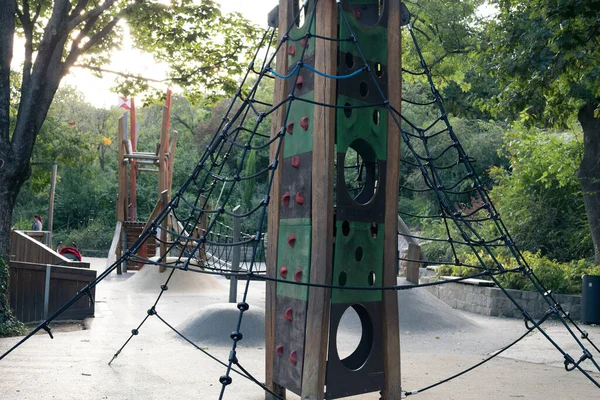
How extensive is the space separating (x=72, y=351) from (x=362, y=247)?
3.89 metres

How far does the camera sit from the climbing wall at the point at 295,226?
4.54m

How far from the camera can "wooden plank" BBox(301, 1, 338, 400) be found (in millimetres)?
4336

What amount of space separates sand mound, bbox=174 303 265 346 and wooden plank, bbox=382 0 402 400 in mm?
3471

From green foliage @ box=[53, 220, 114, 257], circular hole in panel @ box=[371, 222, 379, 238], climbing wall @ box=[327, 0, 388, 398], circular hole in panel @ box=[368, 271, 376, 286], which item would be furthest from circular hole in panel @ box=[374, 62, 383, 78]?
green foliage @ box=[53, 220, 114, 257]

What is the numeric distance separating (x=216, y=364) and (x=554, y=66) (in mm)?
5863

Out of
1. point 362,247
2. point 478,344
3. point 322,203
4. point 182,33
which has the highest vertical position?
point 182,33

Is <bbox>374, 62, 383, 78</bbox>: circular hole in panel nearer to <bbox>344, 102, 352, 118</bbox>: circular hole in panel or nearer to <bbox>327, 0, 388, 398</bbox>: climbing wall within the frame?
<bbox>327, 0, 388, 398</bbox>: climbing wall

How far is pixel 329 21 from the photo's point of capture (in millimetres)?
4520

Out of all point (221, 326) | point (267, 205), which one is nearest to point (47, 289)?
point (221, 326)

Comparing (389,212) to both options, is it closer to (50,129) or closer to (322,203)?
(322,203)

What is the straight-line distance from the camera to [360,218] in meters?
4.67

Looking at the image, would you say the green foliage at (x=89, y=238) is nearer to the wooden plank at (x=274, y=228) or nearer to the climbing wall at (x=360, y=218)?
the wooden plank at (x=274, y=228)

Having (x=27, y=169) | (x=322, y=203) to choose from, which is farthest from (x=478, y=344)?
(x=27, y=169)

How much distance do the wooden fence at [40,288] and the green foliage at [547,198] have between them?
10350 millimetres
